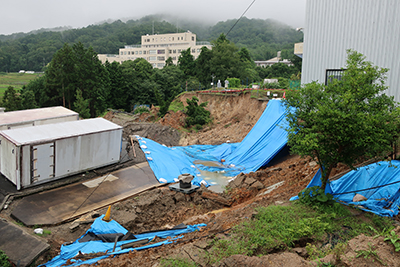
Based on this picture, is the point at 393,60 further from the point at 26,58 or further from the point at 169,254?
the point at 26,58

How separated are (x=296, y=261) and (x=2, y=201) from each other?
32.2 feet

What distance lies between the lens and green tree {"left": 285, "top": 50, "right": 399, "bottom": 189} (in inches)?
272

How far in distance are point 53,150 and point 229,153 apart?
1049 centimetres

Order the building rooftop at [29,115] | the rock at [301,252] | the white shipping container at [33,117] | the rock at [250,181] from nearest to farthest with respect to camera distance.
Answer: the rock at [301,252]
the rock at [250,181]
the white shipping container at [33,117]
the building rooftop at [29,115]

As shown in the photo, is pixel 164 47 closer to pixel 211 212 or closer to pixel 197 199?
pixel 197 199

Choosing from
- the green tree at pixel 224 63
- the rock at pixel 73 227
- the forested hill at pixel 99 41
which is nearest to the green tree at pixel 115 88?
the green tree at pixel 224 63

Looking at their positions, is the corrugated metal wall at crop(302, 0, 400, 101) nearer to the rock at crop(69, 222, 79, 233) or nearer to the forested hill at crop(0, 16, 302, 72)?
the rock at crop(69, 222, 79, 233)

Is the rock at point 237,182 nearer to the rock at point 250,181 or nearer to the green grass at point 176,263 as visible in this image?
the rock at point 250,181

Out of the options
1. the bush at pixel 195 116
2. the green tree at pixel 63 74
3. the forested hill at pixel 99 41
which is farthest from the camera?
the forested hill at pixel 99 41

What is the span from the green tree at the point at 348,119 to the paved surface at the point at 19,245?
704 centimetres

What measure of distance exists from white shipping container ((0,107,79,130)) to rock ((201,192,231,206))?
9079mm

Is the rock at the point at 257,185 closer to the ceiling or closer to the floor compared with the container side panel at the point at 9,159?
closer to the floor

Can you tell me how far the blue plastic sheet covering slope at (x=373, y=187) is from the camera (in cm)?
796

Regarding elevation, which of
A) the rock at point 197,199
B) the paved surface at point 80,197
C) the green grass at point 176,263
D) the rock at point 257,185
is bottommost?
the rock at point 197,199
